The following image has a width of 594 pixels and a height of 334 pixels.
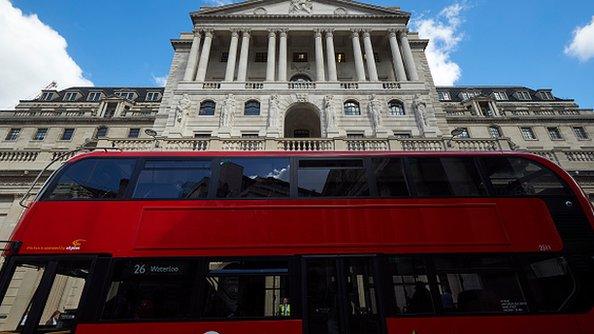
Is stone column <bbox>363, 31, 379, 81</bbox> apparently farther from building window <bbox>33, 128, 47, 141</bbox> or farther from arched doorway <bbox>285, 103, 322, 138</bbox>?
building window <bbox>33, 128, 47, 141</bbox>

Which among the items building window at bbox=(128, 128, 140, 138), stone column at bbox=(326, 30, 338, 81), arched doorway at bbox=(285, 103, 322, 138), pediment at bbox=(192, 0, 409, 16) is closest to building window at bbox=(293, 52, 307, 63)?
stone column at bbox=(326, 30, 338, 81)

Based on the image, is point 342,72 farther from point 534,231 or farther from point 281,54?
point 534,231

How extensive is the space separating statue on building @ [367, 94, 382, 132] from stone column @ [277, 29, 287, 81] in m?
7.12

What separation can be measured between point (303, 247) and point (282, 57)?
2214cm

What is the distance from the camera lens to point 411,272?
4992 mm

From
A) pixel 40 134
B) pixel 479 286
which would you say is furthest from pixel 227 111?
pixel 40 134

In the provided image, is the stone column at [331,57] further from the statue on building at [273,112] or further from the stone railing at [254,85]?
the stone railing at [254,85]

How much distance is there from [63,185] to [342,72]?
79.6 ft

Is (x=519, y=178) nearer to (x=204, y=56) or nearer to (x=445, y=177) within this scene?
(x=445, y=177)

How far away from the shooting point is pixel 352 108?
21.2 meters

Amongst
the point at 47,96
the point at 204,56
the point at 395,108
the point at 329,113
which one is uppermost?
the point at 47,96

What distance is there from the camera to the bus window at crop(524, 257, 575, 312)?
15.6 ft

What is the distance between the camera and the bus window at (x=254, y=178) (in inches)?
231

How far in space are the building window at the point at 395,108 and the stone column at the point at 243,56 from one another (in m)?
11.6
